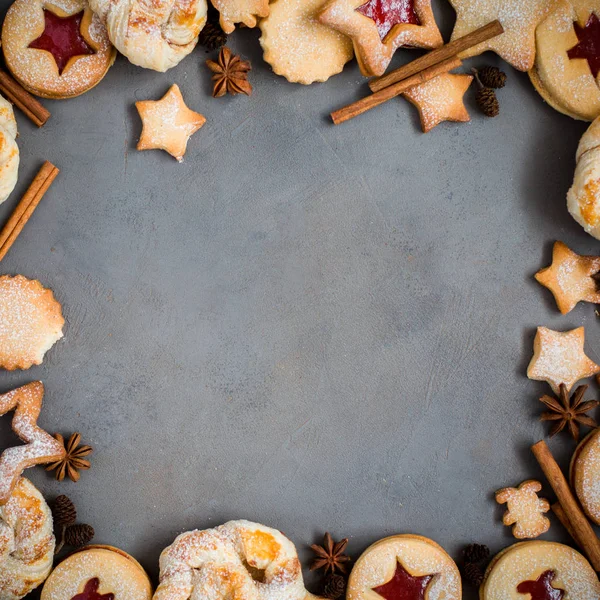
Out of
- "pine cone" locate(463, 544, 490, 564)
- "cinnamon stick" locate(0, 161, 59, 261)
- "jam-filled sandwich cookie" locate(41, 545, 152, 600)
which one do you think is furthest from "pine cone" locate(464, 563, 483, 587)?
"cinnamon stick" locate(0, 161, 59, 261)

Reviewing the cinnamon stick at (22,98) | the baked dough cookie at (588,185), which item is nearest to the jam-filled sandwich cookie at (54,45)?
the cinnamon stick at (22,98)

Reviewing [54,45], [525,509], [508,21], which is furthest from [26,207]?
[525,509]

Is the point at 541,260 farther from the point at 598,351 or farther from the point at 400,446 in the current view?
the point at 400,446

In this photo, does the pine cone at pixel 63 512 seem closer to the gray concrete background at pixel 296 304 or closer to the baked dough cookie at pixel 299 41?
the gray concrete background at pixel 296 304

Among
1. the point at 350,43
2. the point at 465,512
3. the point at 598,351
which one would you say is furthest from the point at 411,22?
the point at 465,512

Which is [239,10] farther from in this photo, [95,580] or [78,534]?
[95,580]

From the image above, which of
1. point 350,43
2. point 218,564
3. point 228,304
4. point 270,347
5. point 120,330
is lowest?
point 218,564
